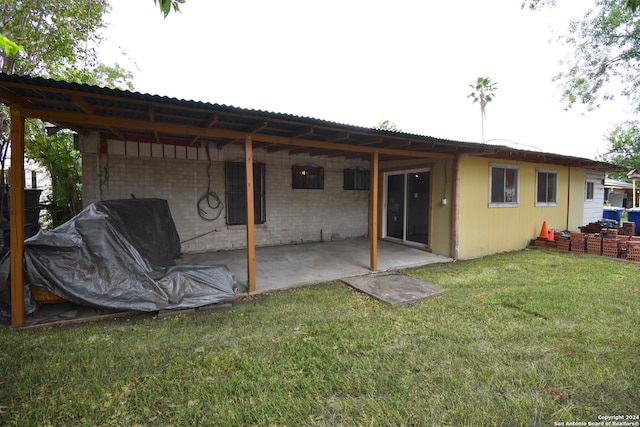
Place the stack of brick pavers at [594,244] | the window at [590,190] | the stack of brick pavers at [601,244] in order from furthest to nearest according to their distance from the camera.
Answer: the window at [590,190]
the stack of brick pavers at [594,244]
the stack of brick pavers at [601,244]

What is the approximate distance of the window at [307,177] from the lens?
320 inches

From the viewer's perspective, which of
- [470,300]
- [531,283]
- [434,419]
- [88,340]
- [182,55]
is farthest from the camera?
[182,55]

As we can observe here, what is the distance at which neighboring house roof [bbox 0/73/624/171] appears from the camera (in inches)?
119

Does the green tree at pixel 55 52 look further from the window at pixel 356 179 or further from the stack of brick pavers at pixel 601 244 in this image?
the stack of brick pavers at pixel 601 244

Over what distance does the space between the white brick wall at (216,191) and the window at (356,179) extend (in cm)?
16

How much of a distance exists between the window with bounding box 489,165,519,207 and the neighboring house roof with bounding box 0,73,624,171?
0.92m

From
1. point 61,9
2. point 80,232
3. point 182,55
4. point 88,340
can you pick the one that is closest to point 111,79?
point 182,55

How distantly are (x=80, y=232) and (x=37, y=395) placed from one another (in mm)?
1927

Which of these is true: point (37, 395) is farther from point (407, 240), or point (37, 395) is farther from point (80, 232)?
point (407, 240)

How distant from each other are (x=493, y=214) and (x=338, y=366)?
6.56 metres

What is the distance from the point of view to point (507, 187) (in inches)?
301

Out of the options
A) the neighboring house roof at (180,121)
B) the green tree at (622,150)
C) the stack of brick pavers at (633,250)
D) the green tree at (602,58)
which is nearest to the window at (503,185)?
the neighboring house roof at (180,121)

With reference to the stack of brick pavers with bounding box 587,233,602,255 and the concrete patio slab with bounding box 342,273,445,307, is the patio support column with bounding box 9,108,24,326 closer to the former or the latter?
the concrete patio slab with bounding box 342,273,445,307

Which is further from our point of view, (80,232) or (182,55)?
(182,55)
